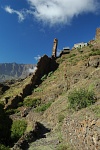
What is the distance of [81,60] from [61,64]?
7.13m

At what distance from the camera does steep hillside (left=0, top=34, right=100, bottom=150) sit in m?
21.6

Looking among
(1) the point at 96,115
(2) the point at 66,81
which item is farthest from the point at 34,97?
(1) the point at 96,115

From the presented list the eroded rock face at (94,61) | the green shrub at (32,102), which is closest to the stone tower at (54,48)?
the eroded rock face at (94,61)

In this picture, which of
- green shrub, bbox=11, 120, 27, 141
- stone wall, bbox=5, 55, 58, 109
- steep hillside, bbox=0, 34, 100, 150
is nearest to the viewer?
steep hillside, bbox=0, 34, 100, 150

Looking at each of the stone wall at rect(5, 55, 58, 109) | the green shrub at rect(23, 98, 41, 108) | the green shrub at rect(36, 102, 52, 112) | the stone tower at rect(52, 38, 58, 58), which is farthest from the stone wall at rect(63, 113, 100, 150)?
the stone tower at rect(52, 38, 58, 58)

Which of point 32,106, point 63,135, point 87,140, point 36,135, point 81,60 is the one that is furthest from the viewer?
point 81,60

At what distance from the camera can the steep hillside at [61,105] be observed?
70.8 ft

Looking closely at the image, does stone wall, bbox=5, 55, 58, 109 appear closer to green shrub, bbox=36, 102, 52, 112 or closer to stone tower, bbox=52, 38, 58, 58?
stone tower, bbox=52, 38, 58, 58

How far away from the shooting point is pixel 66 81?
51.0 meters

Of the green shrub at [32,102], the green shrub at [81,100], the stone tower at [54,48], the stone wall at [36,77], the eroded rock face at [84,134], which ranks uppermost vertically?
the stone tower at [54,48]

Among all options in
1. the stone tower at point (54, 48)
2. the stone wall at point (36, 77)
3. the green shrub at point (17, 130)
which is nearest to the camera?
the green shrub at point (17, 130)

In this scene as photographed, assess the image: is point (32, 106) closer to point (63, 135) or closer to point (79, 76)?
point (79, 76)

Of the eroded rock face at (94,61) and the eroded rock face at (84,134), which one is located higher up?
the eroded rock face at (94,61)

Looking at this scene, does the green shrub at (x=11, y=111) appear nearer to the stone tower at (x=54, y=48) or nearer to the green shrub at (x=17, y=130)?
the green shrub at (x=17, y=130)
